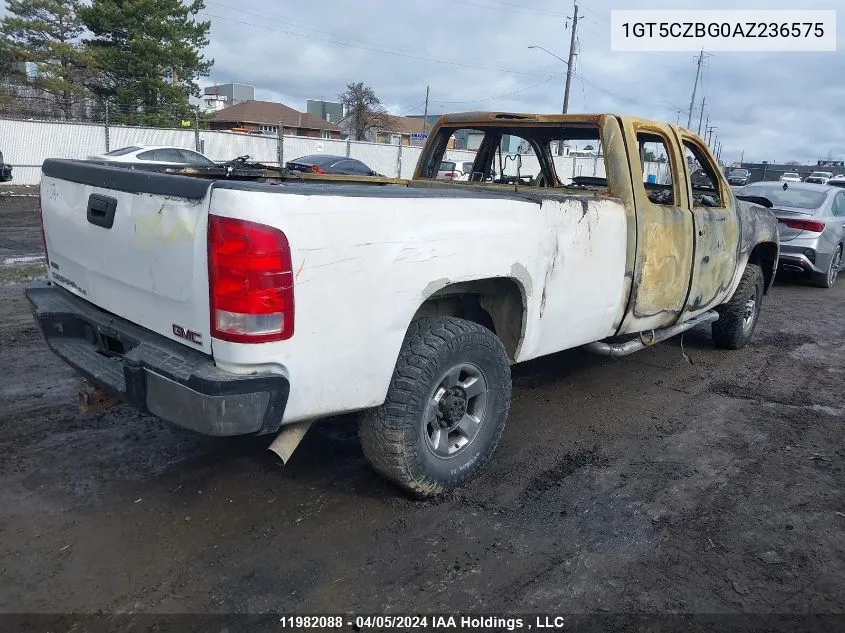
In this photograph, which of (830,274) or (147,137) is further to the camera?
(147,137)

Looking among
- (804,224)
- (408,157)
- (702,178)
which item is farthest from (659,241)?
(408,157)

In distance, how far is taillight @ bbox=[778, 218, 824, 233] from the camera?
9.91 m

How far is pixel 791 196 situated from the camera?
10.8 meters

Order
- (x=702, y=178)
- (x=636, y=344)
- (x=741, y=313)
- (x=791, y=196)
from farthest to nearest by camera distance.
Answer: (x=791, y=196)
(x=741, y=313)
(x=702, y=178)
(x=636, y=344)

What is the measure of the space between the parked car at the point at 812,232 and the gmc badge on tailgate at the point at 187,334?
9.58 meters

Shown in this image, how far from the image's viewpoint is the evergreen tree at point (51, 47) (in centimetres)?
3178

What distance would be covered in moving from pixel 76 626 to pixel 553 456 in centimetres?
257

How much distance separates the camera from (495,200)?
3.34m

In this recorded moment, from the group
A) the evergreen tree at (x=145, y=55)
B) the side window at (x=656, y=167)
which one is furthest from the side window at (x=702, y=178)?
the evergreen tree at (x=145, y=55)

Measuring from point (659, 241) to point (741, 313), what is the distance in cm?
230

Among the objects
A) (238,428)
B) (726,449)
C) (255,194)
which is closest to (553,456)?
(726,449)

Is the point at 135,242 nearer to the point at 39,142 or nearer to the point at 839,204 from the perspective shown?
the point at 839,204

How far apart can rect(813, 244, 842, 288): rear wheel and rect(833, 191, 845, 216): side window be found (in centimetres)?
52

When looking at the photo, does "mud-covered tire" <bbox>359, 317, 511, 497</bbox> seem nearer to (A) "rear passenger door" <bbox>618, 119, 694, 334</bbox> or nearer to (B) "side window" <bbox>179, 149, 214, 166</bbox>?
(A) "rear passenger door" <bbox>618, 119, 694, 334</bbox>
